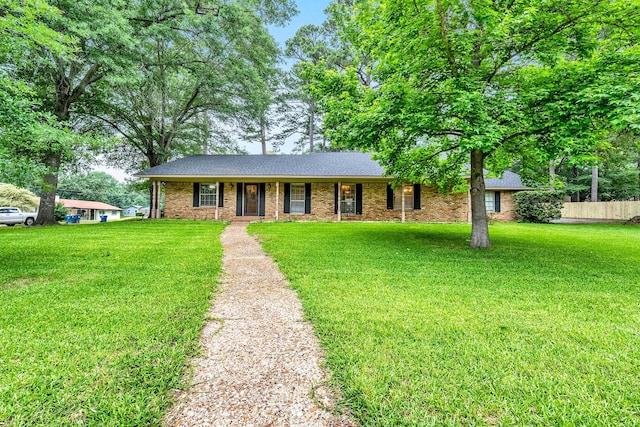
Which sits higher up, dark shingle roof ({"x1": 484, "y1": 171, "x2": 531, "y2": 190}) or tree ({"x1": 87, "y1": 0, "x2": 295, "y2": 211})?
tree ({"x1": 87, "y1": 0, "x2": 295, "y2": 211})

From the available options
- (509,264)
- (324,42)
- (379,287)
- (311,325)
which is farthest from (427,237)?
(324,42)

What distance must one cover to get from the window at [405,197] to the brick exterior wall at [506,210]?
4.40 metres

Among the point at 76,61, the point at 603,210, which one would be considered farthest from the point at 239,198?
the point at 603,210

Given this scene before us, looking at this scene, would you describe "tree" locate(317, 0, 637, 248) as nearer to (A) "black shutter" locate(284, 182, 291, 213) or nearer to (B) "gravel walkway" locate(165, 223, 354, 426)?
(B) "gravel walkway" locate(165, 223, 354, 426)

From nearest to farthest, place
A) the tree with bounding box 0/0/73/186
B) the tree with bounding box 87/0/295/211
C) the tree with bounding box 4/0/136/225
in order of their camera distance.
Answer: the tree with bounding box 0/0/73/186
the tree with bounding box 4/0/136/225
the tree with bounding box 87/0/295/211

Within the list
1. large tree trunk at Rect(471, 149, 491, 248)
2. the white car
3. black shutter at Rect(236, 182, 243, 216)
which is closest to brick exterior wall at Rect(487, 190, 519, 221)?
large tree trunk at Rect(471, 149, 491, 248)

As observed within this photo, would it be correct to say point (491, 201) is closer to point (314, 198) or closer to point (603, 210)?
point (314, 198)

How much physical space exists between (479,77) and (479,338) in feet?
19.1

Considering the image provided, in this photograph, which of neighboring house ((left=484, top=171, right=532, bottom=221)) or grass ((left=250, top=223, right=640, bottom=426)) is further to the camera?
neighboring house ((left=484, top=171, right=532, bottom=221))

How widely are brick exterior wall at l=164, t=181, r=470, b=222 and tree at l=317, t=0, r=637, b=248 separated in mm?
7501

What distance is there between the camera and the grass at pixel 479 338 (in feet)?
5.68

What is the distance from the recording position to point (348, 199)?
1548cm

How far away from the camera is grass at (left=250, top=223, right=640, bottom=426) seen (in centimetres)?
173

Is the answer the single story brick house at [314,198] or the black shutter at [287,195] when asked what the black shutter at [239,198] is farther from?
the black shutter at [287,195]
